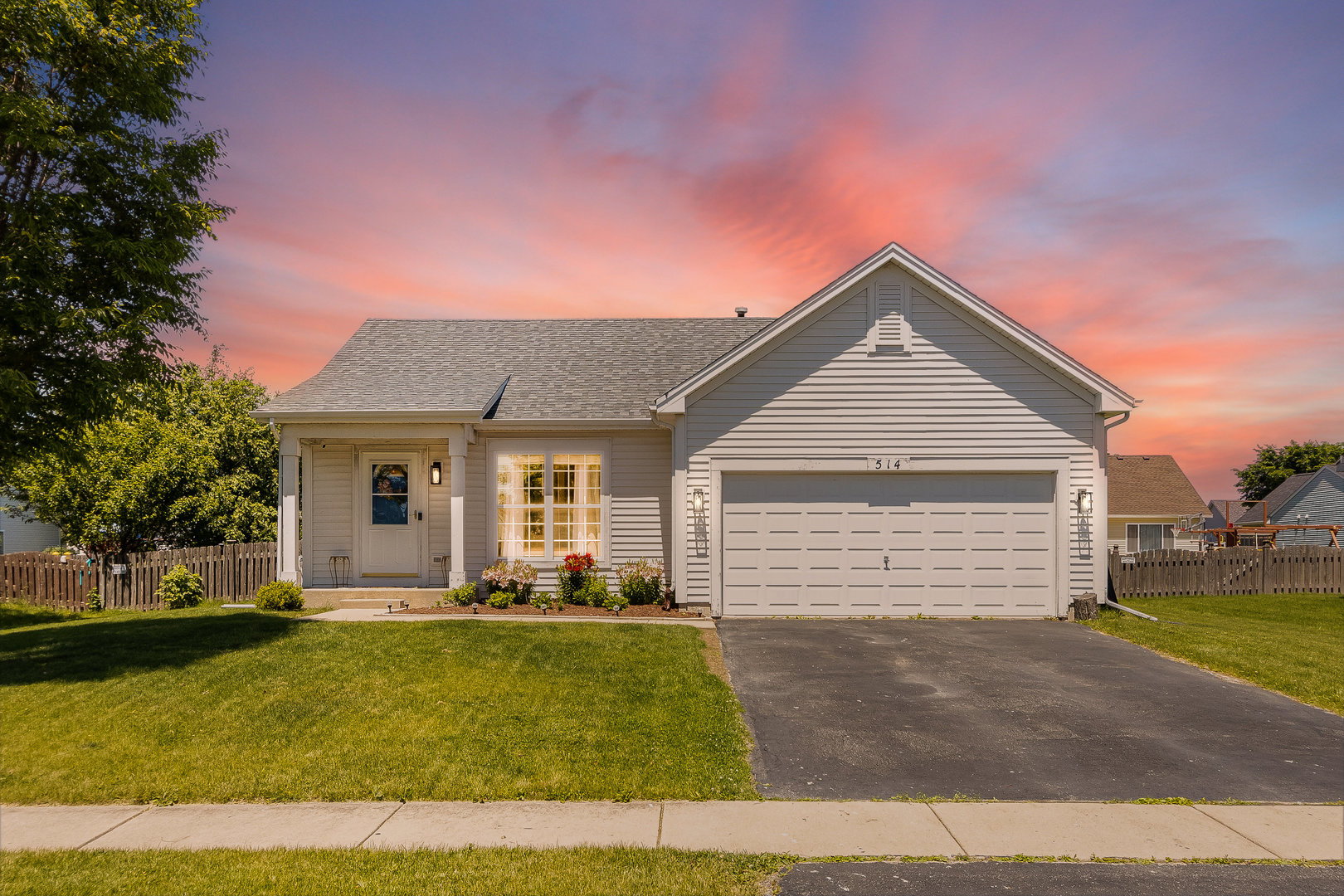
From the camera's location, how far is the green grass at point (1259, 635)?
916 centimetres

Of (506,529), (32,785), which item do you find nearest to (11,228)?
(32,785)

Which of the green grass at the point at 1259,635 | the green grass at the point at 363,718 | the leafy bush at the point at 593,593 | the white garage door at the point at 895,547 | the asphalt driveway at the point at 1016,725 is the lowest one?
the green grass at the point at 1259,635

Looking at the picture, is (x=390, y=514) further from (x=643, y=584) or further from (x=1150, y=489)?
(x=1150, y=489)

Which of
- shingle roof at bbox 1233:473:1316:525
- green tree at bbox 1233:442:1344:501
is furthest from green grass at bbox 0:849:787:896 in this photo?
green tree at bbox 1233:442:1344:501

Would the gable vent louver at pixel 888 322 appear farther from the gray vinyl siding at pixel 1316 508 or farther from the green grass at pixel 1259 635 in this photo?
the gray vinyl siding at pixel 1316 508

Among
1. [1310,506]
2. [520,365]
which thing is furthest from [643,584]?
[1310,506]

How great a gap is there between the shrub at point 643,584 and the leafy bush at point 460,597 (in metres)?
2.78

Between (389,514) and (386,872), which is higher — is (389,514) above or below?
above

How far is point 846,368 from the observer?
13.4 m

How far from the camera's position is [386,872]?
15.3ft

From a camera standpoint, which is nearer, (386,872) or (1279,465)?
(386,872)

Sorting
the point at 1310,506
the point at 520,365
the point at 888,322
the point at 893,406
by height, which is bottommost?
the point at 1310,506

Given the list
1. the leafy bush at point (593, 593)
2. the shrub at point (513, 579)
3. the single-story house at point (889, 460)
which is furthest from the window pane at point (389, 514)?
the leafy bush at point (593, 593)

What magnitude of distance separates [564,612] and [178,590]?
8.08m
